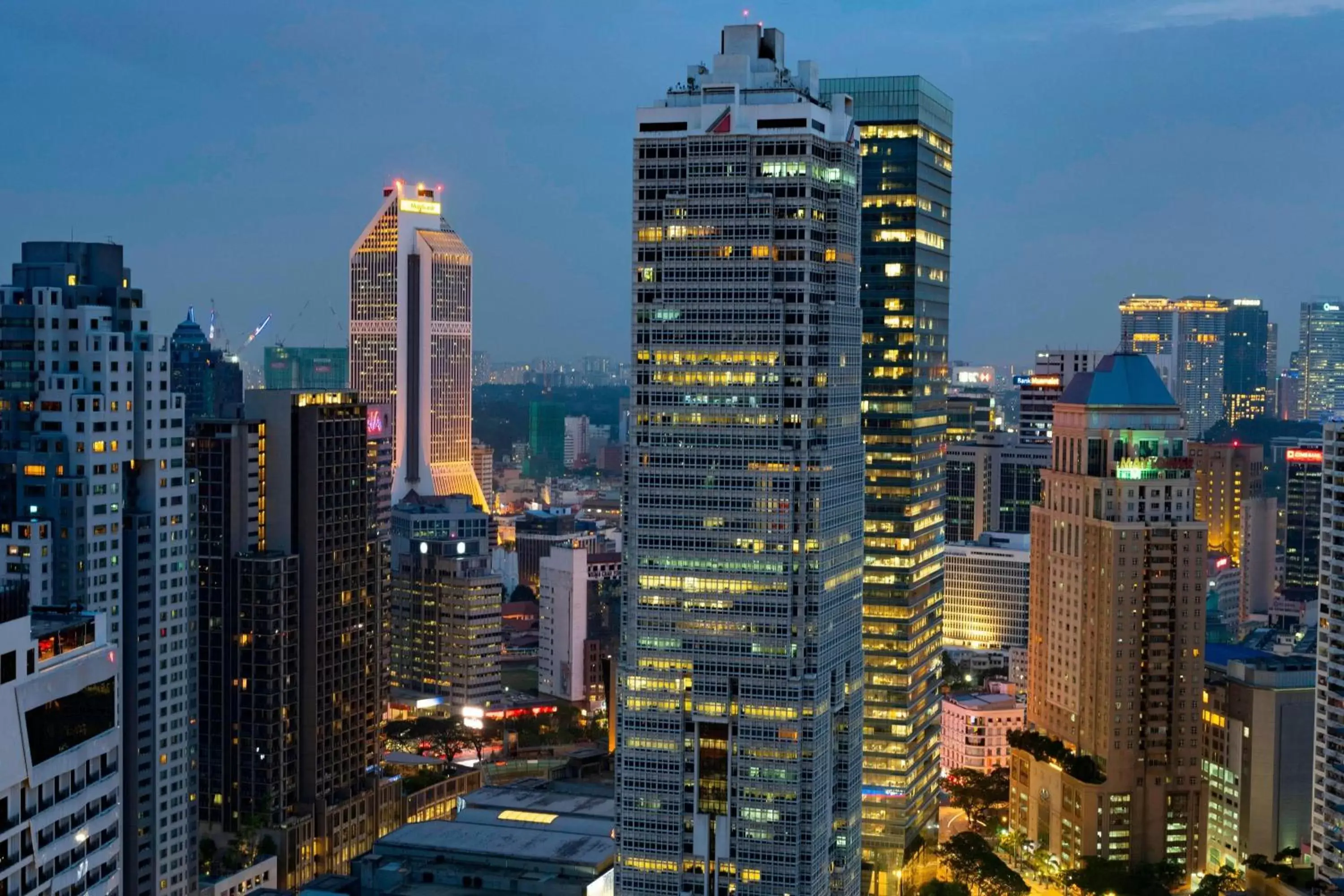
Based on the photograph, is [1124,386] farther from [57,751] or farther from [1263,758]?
[57,751]

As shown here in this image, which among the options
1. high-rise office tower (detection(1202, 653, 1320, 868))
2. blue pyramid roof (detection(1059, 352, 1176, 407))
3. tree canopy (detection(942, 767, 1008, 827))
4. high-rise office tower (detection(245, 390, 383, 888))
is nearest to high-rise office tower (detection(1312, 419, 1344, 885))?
high-rise office tower (detection(1202, 653, 1320, 868))

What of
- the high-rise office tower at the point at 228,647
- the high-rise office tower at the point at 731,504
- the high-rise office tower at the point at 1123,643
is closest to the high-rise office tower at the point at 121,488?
the high-rise office tower at the point at 228,647

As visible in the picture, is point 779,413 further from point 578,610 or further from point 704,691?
point 578,610

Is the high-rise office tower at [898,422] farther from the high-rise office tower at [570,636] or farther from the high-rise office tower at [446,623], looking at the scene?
the high-rise office tower at [446,623]

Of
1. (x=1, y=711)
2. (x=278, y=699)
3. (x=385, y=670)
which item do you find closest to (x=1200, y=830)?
(x=278, y=699)

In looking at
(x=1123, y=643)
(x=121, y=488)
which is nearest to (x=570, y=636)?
(x=1123, y=643)
